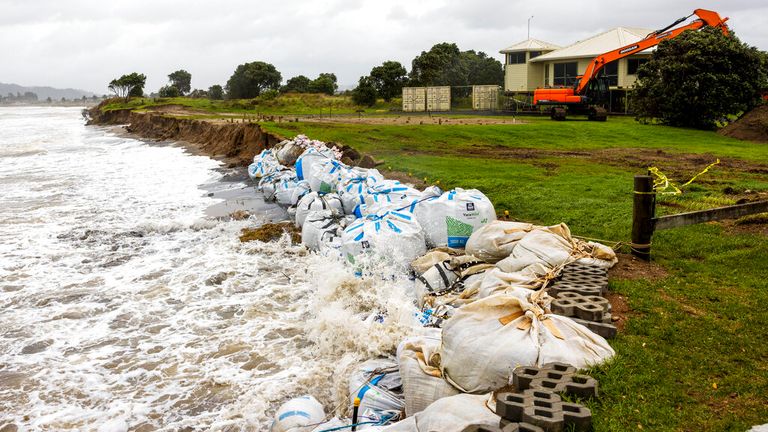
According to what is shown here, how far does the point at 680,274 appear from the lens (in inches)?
210

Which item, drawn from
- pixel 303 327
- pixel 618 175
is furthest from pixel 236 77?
pixel 303 327

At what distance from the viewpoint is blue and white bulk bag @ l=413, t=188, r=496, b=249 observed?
6547 mm

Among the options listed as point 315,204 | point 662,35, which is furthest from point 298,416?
point 662,35

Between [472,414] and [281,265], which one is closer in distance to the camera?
[472,414]

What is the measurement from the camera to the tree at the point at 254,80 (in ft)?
189

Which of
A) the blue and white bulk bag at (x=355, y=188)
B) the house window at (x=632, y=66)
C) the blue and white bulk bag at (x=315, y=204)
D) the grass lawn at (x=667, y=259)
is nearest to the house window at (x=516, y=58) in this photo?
the house window at (x=632, y=66)

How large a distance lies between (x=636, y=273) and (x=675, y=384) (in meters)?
2.24

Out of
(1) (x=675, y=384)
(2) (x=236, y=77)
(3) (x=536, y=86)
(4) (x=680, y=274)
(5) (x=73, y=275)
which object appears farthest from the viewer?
(2) (x=236, y=77)

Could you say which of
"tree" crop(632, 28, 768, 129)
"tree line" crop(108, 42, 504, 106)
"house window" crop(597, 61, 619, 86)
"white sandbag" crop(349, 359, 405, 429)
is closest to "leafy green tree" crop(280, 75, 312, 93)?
"tree line" crop(108, 42, 504, 106)

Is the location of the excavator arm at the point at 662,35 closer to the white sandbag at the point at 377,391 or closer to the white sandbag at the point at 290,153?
the white sandbag at the point at 290,153

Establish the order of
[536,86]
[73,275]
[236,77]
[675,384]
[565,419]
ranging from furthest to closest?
[236,77] → [536,86] → [73,275] → [675,384] → [565,419]

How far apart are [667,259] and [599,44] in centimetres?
3029

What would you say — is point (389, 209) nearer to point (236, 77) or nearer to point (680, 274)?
point (680, 274)

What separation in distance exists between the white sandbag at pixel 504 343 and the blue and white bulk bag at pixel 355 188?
17.1 ft
